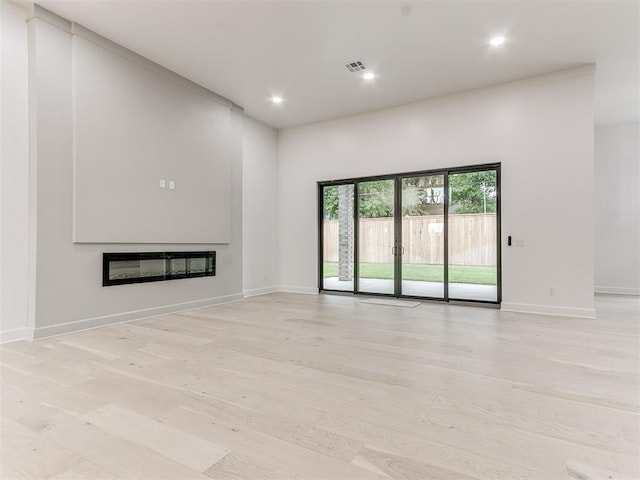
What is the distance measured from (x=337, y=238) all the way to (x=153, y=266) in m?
3.51

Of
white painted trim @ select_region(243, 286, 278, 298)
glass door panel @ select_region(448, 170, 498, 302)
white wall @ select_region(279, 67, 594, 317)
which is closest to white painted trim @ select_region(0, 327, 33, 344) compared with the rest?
white painted trim @ select_region(243, 286, 278, 298)

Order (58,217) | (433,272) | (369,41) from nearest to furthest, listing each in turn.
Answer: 1. (58,217)
2. (369,41)
3. (433,272)

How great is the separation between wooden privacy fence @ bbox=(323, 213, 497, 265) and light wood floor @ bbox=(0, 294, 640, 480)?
1.93m

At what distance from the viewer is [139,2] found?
11.5ft

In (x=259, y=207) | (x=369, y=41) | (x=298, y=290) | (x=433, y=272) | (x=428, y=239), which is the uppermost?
(x=369, y=41)

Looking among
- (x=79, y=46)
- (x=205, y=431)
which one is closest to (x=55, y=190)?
(x=79, y=46)

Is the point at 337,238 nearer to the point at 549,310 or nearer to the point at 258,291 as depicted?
the point at 258,291

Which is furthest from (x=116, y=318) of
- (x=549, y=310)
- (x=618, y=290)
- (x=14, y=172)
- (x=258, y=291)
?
(x=618, y=290)

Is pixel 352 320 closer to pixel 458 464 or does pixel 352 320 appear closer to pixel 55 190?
pixel 458 464

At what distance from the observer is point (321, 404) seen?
2098mm

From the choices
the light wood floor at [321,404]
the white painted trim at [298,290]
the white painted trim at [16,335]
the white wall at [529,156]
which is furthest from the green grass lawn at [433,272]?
the white painted trim at [16,335]

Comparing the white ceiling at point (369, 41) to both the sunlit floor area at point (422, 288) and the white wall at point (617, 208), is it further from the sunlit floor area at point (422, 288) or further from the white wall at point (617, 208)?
the sunlit floor area at point (422, 288)

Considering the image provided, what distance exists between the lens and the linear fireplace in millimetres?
4195

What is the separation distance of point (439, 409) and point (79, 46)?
5083 mm
